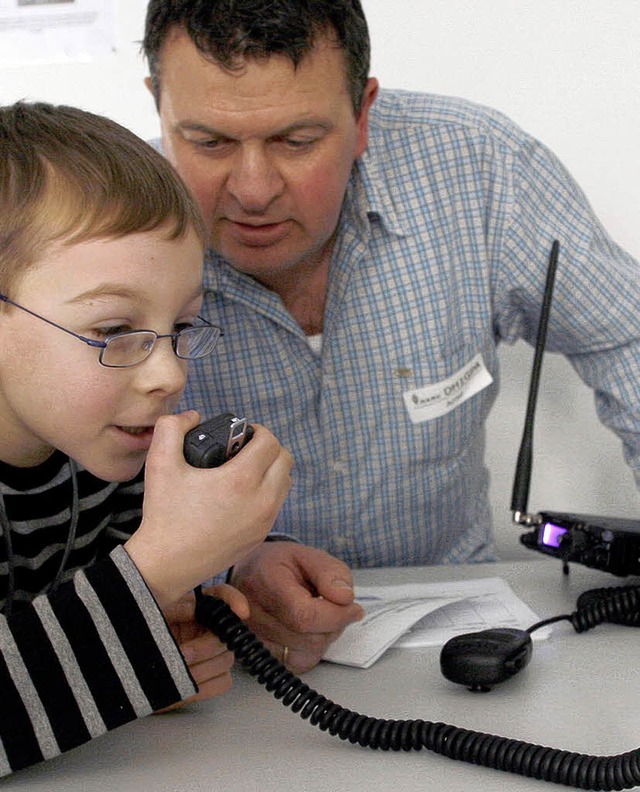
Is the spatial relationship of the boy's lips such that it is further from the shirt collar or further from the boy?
the shirt collar

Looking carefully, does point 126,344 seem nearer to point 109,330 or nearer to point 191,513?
point 109,330

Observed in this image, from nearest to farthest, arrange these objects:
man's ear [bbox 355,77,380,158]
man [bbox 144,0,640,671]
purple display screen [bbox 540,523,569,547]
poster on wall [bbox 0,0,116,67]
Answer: purple display screen [bbox 540,523,569,547] → man's ear [bbox 355,77,380,158] → man [bbox 144,0,640,671] → poster on wall [bbox 0,0,116,67]

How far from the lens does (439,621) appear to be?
1.16m

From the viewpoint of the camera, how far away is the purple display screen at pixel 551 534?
126cm

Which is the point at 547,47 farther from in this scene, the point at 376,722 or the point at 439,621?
the point at 376,722

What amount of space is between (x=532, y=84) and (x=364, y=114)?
67cm

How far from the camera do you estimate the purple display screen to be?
1259 mm

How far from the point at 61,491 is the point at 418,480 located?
2.26ft

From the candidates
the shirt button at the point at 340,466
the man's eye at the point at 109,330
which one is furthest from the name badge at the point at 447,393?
the man's eye at the point at 109,330

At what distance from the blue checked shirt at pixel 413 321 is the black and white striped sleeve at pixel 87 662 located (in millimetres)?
743

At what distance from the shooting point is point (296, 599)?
1.07 metres

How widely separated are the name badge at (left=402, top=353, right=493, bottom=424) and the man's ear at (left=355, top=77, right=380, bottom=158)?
0.38m

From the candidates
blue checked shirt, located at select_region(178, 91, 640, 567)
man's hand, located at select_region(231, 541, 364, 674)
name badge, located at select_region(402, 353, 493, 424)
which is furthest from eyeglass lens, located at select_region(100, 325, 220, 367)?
name badge, located at select_region(402, 353, 493, 424)

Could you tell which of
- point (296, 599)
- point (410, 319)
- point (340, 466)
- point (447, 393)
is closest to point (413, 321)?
point (410, 319)
